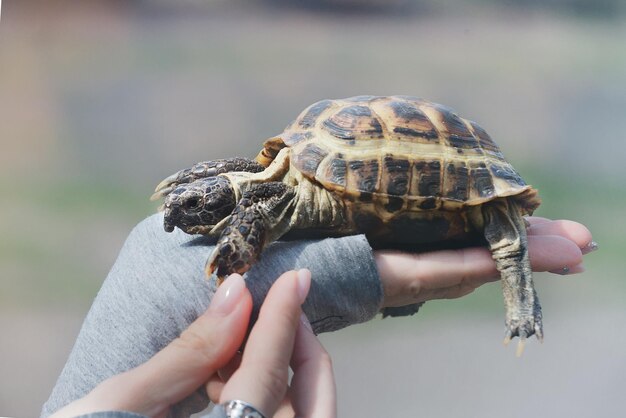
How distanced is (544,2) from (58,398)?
131 cm

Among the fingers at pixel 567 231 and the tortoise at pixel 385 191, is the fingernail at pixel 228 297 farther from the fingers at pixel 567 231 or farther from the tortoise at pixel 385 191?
the fingers at pixel 567 231

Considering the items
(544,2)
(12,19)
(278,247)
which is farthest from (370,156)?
(12,19)

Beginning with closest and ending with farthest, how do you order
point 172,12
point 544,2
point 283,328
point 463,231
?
1. point 283,328
2. point 463,231
3. point 544,2
4. point 172,12

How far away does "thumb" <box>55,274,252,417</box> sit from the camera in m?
0.51

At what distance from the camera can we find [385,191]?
2.44 feet

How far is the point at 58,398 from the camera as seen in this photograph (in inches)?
28.3

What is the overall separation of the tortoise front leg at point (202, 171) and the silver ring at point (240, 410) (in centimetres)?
45

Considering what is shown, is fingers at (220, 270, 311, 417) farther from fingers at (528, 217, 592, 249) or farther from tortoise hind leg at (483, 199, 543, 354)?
fingers at (528, 217, 592, 249)

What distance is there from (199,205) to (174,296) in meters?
0.13

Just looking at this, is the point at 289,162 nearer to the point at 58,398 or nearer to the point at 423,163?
the point at 423,163

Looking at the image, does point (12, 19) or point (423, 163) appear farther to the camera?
point (12, 19)

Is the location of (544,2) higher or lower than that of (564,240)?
higher

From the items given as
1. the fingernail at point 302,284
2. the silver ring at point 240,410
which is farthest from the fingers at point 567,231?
the silver ring at point 240,410

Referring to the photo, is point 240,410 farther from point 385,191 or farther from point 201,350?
point 385,191
